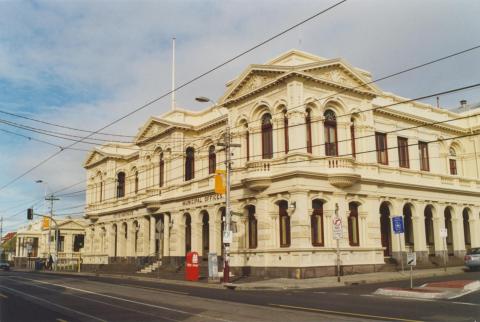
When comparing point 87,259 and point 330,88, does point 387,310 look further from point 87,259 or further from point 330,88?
point 87,259

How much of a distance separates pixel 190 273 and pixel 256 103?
36.6 ft

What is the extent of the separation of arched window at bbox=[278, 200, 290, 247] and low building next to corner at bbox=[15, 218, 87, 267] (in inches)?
1877

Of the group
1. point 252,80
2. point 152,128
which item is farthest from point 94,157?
point 252,80

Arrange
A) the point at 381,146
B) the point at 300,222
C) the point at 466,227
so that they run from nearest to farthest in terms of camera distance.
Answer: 1. the point at 300,222
2. the point at 381,146
3. the point at 466,227

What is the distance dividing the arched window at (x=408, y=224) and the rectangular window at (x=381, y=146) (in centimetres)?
358

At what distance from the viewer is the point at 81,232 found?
82.2m

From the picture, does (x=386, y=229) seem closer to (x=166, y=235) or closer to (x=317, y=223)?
(x=317, y=223)

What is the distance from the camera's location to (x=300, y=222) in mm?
27297

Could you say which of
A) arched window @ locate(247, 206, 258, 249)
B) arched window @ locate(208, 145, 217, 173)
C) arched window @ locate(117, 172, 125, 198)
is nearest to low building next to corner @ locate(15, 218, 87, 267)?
arched window @ locate(117, 172, 125, 198)

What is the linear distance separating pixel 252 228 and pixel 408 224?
38.0 ft

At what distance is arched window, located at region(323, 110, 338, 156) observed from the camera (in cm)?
3006

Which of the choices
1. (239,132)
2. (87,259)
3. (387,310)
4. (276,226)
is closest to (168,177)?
(239,132)

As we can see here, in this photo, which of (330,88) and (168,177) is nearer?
(330,88)

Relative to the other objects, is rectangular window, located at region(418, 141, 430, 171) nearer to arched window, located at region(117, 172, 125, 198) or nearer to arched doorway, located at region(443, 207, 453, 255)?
arched doorway, located at region(443, 207, 453, 255)
